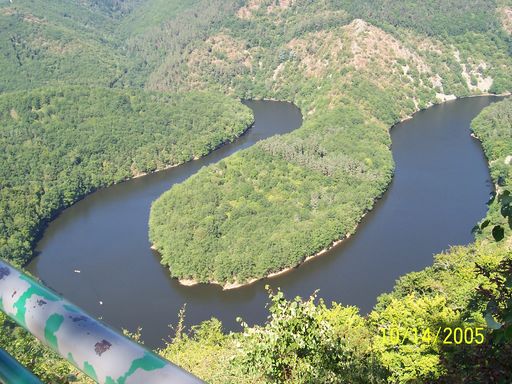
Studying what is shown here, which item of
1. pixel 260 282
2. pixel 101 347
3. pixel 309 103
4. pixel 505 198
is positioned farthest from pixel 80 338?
pixel 309 103

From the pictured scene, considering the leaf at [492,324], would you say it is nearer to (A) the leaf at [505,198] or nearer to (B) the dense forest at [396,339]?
(B) the dense forest at [396,339]

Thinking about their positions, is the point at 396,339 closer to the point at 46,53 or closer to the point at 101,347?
the point at 101,347

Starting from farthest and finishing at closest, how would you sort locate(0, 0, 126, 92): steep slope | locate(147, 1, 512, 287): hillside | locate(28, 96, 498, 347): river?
1. locate(0, 0, 126, 92): steep slope
2. locate(147, 1, 512, 287): hillside
3. locate(28, 96, 498, 347): river

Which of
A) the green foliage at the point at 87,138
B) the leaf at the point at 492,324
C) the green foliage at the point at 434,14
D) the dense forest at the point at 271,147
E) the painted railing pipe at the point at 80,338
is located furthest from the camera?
the green foliage at the point at 434,14

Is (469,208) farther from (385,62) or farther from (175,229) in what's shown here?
(385,62)

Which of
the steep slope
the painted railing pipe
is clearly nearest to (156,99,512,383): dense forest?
the painted railing pipe

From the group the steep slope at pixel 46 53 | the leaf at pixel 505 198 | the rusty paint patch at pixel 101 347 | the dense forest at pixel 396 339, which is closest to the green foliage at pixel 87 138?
the steep slope at pixel 46 53

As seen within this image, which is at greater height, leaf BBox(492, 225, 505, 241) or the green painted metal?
the green painted metal

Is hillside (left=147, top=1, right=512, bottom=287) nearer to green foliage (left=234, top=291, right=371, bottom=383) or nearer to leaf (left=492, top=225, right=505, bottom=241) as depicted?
green foliage (left=234, top=291, right=371, bottom=383)
